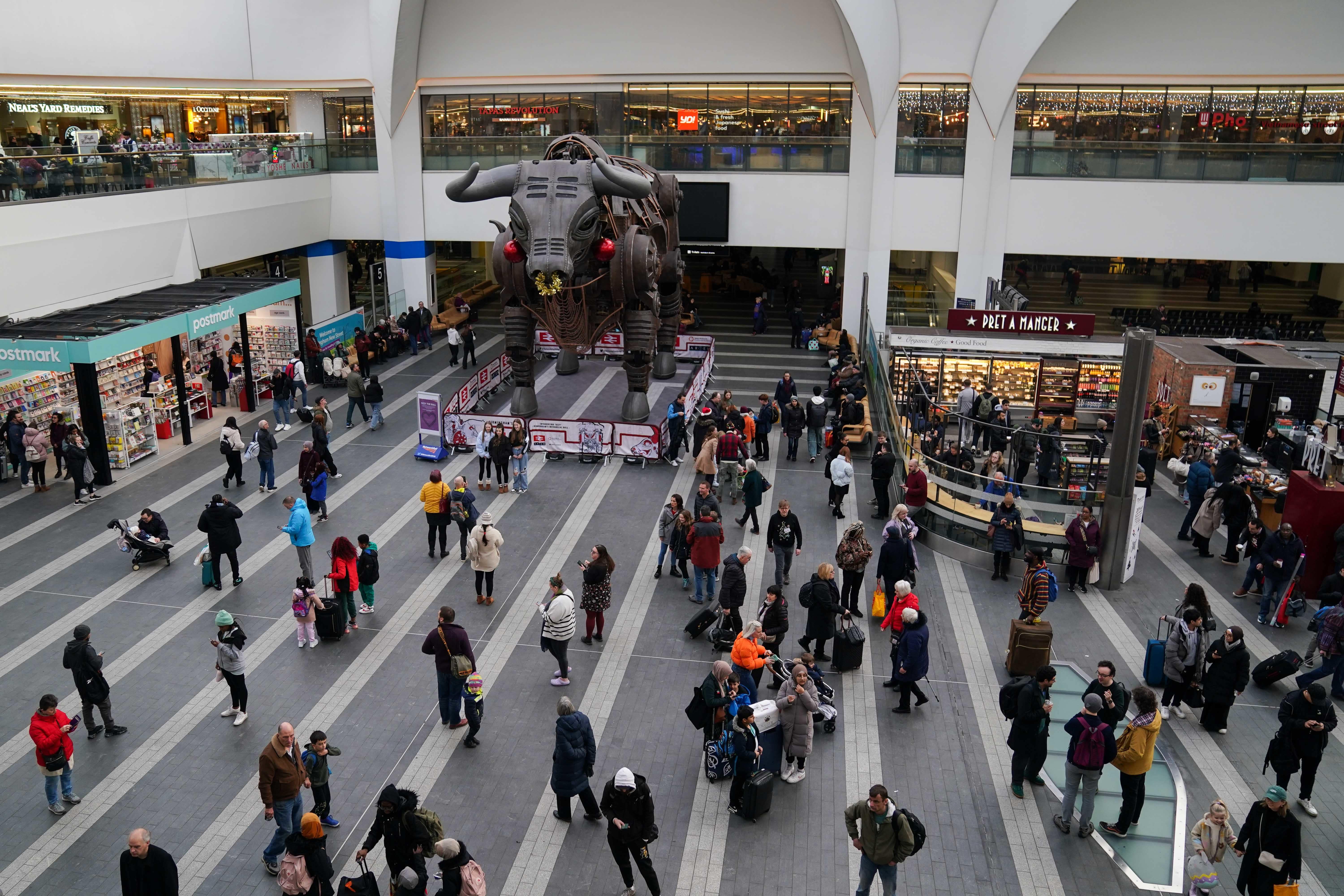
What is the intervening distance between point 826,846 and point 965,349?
1534 centimetres

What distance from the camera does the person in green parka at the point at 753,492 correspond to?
16547mm

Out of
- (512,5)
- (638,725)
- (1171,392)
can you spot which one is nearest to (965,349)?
(1171,392)

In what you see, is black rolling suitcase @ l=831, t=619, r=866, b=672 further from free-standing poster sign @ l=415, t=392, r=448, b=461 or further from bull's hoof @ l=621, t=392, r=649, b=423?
free-standing poster sign @ l=415, t=392, r=448, b=461

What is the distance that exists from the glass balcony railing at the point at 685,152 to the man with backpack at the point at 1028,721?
23.6 m

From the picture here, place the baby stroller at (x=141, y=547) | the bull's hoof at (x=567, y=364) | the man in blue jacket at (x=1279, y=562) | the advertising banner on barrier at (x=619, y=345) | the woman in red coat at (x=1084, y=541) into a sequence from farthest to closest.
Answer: the advertising banner on barrier at (x=619, y=345) < the bull's hoof at (x=567, y=364) < the baby stroller at (x=141, y=547) < the woman in red coat at (x=1084, y=541) < the man in blue jacket at (x=1279, y=562)

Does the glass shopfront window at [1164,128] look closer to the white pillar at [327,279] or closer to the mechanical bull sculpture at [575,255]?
the mechanical bull sculpture at [575,255]

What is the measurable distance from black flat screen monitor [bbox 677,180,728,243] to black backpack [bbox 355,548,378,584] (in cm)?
1993

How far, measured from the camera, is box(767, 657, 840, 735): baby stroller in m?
11.5

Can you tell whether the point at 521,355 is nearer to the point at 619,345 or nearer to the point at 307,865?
the point at 619,345

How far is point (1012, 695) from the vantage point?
33.4ft

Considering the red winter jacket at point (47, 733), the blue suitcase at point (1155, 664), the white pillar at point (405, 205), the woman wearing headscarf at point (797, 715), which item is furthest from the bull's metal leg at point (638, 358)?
the white pillar at point (405, 205)

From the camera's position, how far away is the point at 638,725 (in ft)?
38.5

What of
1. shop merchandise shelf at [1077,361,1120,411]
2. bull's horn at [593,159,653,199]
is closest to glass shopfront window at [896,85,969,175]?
shop merchandise shelf at [1077,361,1120,411]

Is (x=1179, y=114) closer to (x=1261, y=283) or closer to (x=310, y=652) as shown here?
(x=1261, y=283)
